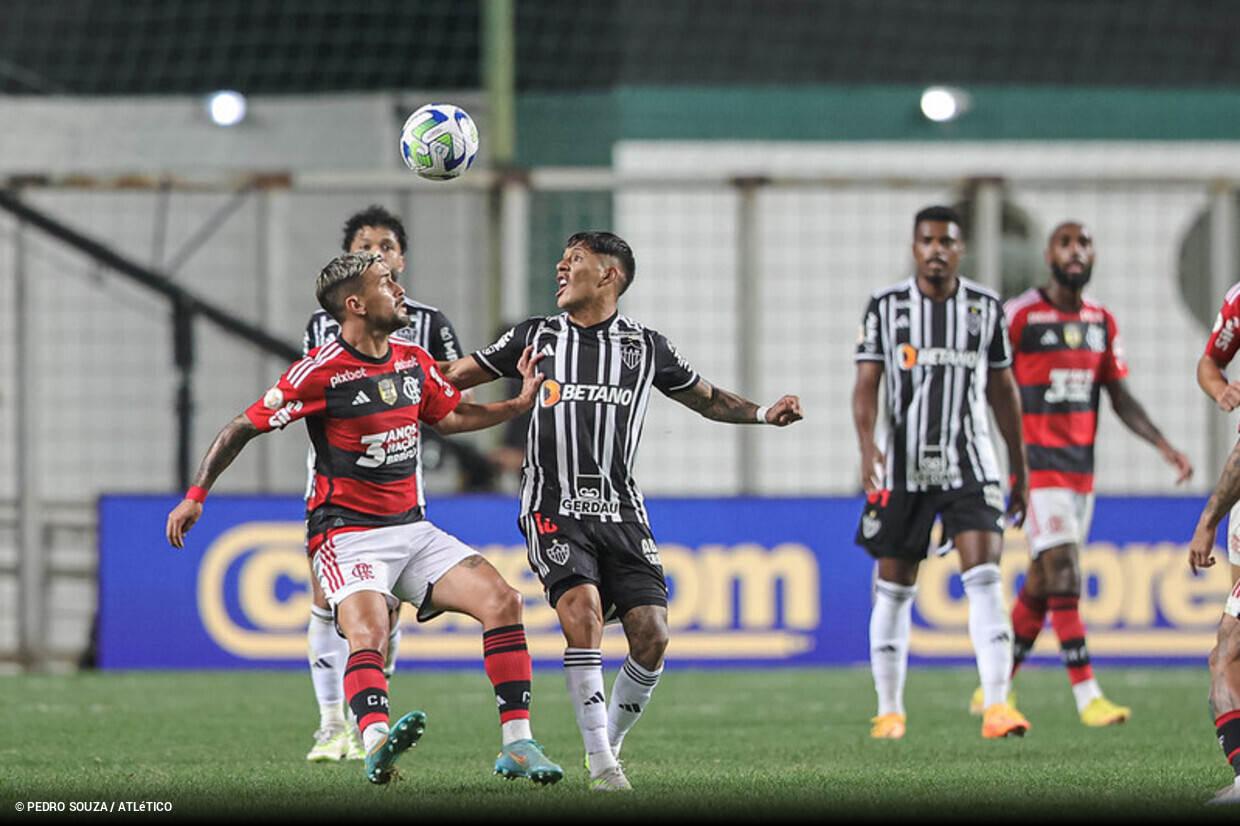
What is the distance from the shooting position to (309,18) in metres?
17.0

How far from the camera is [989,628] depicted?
870 cm

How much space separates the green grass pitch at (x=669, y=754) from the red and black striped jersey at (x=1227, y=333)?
1400mm

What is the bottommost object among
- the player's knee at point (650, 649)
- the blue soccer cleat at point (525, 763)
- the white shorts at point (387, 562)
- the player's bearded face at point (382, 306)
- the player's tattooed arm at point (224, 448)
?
the blue soccer cleat at point (525, 763)

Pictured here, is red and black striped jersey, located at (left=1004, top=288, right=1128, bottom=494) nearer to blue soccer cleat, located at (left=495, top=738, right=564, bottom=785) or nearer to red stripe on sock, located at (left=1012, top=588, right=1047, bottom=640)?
red stripe on sock, located at (left=1012, top=588, right=1047, bottom=640)

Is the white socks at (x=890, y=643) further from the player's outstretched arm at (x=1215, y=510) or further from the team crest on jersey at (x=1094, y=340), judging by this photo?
the player's outstretched arm at (x=1215, y=510)

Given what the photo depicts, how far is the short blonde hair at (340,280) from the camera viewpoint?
6.95m

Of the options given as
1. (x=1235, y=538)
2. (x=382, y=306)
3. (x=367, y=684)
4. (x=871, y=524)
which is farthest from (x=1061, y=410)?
(x=367, y=684)

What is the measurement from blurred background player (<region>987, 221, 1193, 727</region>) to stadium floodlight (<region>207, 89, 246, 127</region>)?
Result: 26.3ft

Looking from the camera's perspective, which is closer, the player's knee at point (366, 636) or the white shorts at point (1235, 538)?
the white shorts at point (1235, 538)

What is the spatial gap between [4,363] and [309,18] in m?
4.60

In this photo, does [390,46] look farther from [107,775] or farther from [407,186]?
[107,775]

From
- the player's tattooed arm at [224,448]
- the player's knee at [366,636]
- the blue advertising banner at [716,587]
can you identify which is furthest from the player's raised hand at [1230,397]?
the blue advertising banner at [716,587]

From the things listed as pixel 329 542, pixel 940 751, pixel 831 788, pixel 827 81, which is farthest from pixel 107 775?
pixel 827 81

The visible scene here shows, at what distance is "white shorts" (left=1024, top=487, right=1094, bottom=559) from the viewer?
32.1 ft
